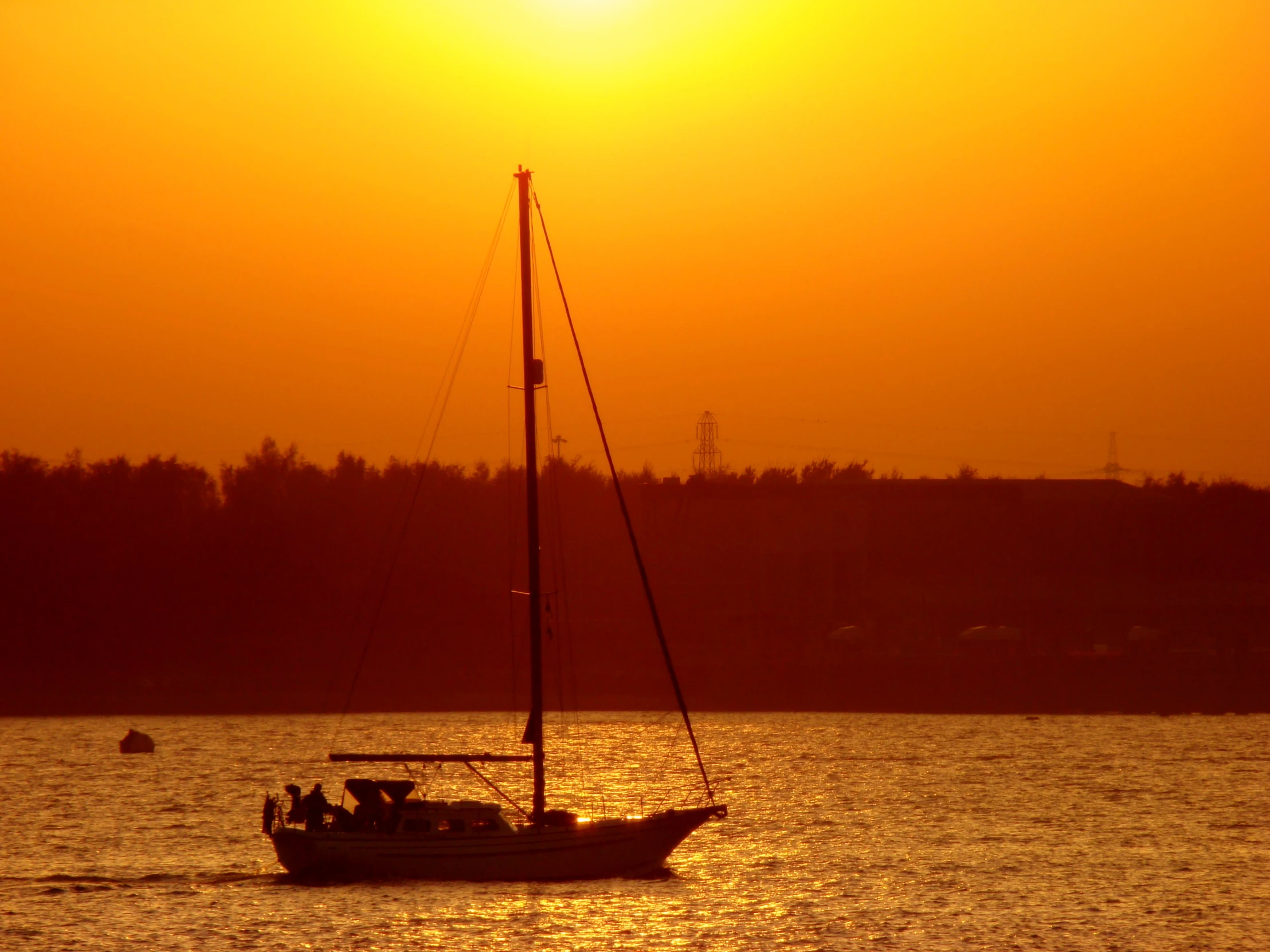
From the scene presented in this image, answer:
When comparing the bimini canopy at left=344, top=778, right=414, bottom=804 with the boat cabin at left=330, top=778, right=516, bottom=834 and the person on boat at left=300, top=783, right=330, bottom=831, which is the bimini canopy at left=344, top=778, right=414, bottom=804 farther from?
the person on boat at left=300, top=783, right=330, bottom=831

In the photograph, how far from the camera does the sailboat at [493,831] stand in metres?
45.7

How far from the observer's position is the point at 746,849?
60375 mm

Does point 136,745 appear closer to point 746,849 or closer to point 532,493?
point 746,849

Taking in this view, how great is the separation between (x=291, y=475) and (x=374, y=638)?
40.8 meters

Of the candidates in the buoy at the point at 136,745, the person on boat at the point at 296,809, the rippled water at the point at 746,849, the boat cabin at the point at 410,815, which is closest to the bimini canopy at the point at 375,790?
the boat cabin at the point at 410,815

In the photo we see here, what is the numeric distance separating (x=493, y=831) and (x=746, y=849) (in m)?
16.8

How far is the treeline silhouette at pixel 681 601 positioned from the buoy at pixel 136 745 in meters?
35.6

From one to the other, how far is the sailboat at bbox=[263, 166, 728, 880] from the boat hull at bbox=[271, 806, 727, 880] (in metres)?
0.02

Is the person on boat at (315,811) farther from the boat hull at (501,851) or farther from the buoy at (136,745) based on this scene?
the buoy at (136,745)

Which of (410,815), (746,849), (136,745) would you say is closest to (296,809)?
(410,815)

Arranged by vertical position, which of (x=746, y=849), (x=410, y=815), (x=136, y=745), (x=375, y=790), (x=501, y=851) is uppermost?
(x=136, y=745)

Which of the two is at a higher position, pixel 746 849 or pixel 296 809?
pixel 296 809

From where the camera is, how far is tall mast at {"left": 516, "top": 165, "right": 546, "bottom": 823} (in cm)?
4581

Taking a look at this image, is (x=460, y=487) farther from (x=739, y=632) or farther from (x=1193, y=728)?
(x=1193, y=728)
